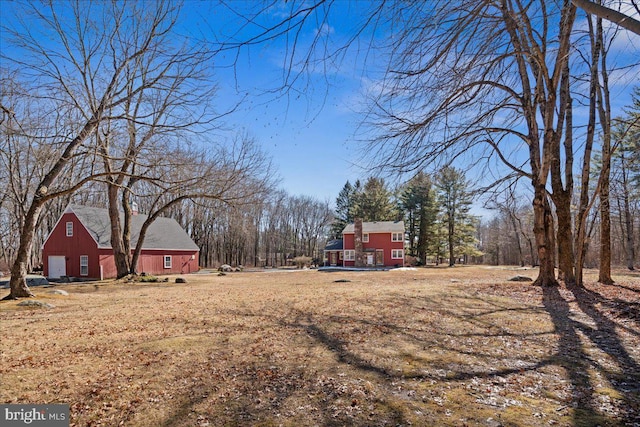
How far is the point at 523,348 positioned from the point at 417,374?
2407 millimetres

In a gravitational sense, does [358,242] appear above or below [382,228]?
below

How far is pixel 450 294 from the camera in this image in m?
12.2

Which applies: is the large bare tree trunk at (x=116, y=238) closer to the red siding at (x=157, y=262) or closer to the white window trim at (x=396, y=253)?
the red siding at (x=157, y=262)

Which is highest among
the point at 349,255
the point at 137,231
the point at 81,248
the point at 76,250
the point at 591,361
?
the point at 137,231

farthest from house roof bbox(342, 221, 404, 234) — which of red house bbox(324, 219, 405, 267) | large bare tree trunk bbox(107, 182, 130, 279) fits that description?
large bare tree trunk bbox(107, 182, 130, 279)

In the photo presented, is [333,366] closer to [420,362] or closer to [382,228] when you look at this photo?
[420,362]

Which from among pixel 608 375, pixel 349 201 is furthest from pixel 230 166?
pixel 349 201

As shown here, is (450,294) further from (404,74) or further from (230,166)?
(230,166)

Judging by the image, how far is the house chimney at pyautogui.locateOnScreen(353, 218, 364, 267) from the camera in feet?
128

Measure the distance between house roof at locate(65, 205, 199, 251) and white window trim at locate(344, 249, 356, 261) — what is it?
16.4 meters

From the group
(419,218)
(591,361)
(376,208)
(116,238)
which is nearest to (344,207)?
(376,208)

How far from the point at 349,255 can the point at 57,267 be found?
26.9 meters

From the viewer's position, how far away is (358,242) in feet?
128

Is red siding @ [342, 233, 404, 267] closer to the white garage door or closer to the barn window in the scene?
the barn window
